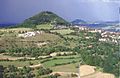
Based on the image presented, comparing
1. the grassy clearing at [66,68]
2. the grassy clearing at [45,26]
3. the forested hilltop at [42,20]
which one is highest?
the forested hilltop at [42,20]

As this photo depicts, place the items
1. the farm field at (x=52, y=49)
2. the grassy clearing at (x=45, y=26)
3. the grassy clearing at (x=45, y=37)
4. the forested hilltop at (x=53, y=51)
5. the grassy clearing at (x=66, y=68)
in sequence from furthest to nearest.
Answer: the grassy clearing at (x=45, y=26) < the grassy clearing at (x=45, y=37) < the farm field at (x=52, y=49) < the grassy clearing at (x=66, y=68) < the forested hilltop at (x=53, y=51)

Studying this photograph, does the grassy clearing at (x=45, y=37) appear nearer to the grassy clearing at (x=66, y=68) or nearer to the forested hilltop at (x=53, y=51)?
the forested hilltop at (x=53, y=51)

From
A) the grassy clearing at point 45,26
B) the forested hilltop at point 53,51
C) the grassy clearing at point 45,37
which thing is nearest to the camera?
the forested hilltop at point 53,51

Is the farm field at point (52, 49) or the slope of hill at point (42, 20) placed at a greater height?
the slope of hill at point (42, 20)

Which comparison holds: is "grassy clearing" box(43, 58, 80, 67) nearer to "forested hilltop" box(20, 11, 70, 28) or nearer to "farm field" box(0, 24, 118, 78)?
"farm field" box(0, 24, 118, 78)

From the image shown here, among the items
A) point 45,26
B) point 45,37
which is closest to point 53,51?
point 45,37

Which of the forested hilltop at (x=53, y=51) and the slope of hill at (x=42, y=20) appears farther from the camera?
the slope of hill at (x=42, y=20)

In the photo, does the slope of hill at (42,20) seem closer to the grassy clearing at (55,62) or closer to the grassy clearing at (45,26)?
the grassy clearing at (45,26)

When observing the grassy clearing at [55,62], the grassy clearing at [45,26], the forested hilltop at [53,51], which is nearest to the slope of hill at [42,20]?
the forested hilltop at [53,51]

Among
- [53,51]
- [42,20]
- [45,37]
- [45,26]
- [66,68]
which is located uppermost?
[42,20]

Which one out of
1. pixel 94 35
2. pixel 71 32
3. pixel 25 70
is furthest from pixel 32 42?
pixel 25 70

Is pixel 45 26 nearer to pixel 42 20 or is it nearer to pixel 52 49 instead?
pixel 42 20

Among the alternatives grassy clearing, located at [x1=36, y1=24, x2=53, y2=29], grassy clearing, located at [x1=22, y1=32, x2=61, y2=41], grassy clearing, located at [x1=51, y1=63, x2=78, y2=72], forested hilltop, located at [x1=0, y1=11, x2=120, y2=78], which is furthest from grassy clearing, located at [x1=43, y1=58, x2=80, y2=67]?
grassy clearing, located at [x1=36, y1=24, x2=53, y2=29]
